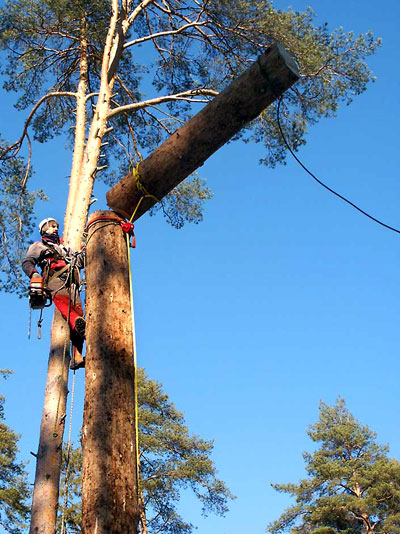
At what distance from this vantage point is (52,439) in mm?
5266

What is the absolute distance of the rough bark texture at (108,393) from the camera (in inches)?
103

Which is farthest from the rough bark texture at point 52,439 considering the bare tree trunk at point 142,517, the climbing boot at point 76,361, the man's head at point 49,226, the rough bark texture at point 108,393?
the bare tree trunk at point 142,517

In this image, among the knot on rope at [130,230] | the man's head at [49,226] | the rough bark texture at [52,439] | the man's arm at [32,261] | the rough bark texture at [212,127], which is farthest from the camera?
the man's head at [49,226]

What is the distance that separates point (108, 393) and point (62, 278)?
9.59ft

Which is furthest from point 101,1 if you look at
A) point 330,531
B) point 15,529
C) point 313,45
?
point 330,531

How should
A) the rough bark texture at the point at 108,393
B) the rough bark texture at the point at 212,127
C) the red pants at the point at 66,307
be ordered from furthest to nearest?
the red pants at the point at 66,307 → the rough bark texture at the point at 212,127 → the rough bark texture at the point at 108,393

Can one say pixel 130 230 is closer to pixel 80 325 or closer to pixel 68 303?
pixel 80 325

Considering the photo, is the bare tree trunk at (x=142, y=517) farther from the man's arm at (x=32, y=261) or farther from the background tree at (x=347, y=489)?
the man's arm at (x=32, y=261)

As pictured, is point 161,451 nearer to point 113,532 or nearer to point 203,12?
point 203,12

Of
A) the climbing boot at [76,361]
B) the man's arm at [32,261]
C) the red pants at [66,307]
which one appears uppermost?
the man's arm at [32,261]

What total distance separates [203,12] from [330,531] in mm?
16326

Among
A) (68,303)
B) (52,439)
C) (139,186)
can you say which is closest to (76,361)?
(68,303)

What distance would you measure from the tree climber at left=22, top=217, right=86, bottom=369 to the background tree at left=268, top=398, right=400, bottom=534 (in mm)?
16427

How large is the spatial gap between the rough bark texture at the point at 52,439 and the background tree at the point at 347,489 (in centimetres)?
1631
